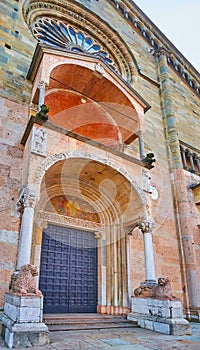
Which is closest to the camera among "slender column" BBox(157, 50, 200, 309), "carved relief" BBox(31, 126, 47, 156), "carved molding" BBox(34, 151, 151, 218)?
"carved molding" BBox(34, 151, 151, 218)

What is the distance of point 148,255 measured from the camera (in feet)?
19.9

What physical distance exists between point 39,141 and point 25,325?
3241 millimetres

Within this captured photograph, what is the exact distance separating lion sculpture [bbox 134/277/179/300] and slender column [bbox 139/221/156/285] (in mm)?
179

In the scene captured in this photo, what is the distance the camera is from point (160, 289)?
5.38m

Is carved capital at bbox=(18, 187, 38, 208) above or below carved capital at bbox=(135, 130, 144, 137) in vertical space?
below

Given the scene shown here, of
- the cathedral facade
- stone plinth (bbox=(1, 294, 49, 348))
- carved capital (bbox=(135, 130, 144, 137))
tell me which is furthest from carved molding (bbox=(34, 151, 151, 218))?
stone plinth (bbox=(1, 294, 49, 348))

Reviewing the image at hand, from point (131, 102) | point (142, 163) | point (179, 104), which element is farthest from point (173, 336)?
point (179, 104)

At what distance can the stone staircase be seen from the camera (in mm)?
4750

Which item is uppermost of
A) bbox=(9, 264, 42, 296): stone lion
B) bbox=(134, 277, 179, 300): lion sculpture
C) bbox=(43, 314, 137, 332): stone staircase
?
bbox=(9, 264, 42, 296): stone lion

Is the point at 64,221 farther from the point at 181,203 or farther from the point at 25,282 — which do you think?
the point at 181,203

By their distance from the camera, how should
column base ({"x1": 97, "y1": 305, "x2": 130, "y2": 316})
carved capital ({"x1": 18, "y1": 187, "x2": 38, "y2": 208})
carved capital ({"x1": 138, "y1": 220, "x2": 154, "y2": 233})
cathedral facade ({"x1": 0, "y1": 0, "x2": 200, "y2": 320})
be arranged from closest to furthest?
carved capital ({"x1": 18, "y1": 187, "x2": 38, "y2": 208}) < cathedral facade ({"x1": 0, "y1": 0, "x2": 200, "y2": 320}) < carved capital ({"x1": 138, "y1": 220, "x2": 154, "y2": 233}) < column base ({"x1": 97, "y1": 305, "x2": 130, "y2": 316})

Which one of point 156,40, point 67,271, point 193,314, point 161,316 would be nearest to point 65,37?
point 156,40

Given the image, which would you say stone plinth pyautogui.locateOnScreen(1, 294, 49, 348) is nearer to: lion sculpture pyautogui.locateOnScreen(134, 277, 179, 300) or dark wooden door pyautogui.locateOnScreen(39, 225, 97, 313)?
dark wooden door pyautogui.locateOnScreen(39, 225, 97, 313)

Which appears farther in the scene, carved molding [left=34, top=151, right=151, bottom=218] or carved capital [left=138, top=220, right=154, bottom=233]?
carved capital [left=138, top=220, right=154, bottom=233]
